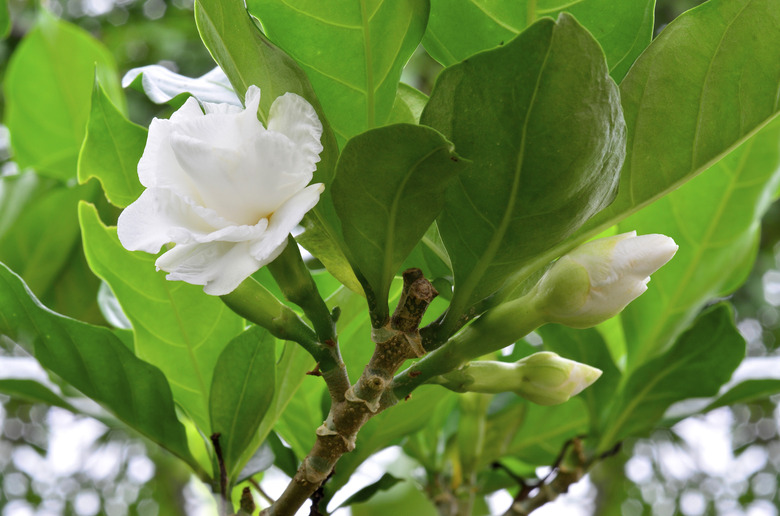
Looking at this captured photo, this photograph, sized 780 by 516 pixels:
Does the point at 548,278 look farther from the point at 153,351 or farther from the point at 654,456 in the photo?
the point at 654,456

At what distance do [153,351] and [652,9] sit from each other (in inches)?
16.7

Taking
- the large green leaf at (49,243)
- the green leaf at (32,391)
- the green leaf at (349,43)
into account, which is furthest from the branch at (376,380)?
the large green leaf at (49,243)

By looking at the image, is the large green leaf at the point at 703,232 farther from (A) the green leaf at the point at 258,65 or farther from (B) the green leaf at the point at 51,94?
(B) the green leaf at the point at 51,94

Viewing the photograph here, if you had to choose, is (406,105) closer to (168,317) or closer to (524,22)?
(524,22)

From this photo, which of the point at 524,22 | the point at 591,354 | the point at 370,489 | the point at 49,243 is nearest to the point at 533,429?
the point at 591,354

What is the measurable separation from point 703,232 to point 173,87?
463 millimetres

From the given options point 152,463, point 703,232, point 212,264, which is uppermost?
point 212,264

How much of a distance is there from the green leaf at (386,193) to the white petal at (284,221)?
0.8 inches

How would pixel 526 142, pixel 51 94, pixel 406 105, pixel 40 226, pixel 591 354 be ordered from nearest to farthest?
pixel 526 142
pixel 406 105
pixel 591 354
pixel 40 226
pixel 51 94

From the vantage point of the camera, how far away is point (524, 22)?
42cm

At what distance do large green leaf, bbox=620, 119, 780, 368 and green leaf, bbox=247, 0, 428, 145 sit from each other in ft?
0.95

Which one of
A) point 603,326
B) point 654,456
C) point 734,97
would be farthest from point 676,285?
point 654,456

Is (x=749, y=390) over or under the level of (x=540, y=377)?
under

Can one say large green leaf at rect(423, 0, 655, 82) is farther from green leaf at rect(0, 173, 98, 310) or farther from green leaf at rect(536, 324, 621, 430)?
green leaf at rect(0, 173, 98, 310)
